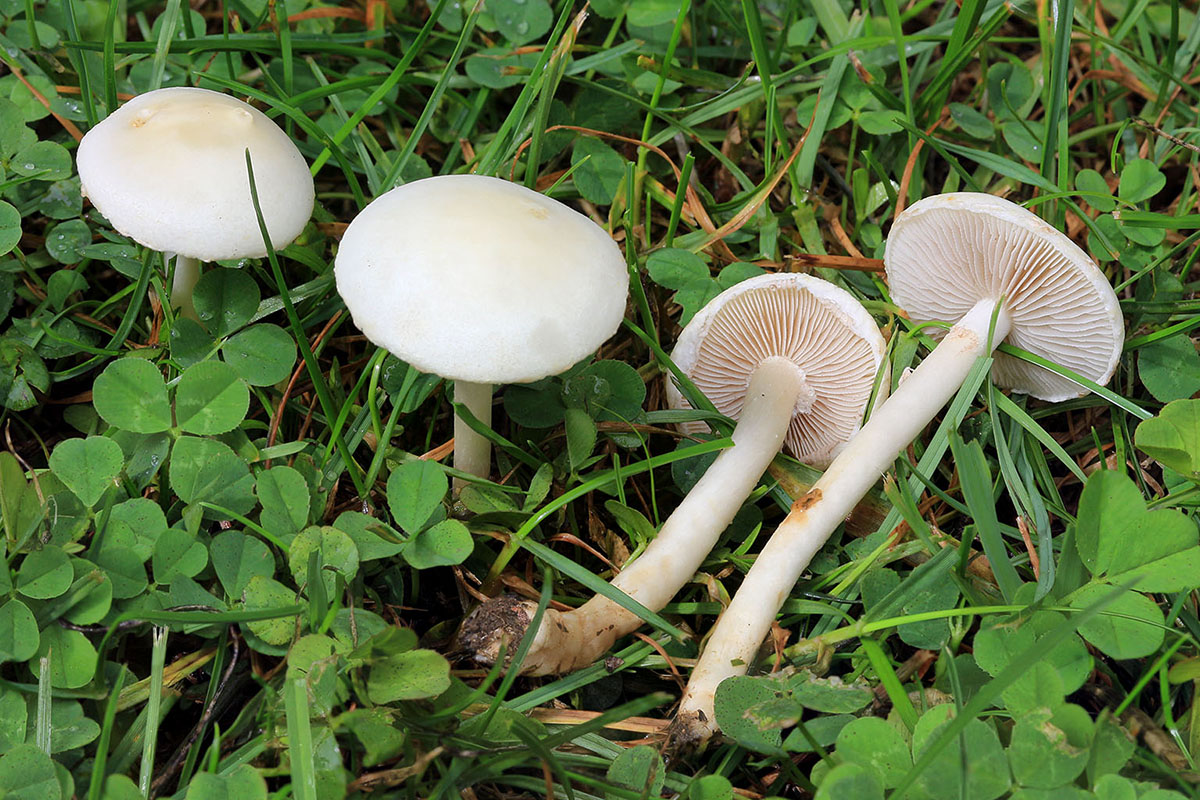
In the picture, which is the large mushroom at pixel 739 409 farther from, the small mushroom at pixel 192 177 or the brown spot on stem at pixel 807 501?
the small mushroom at pixel 192 177

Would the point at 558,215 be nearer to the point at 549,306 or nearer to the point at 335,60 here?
the point at 549,306

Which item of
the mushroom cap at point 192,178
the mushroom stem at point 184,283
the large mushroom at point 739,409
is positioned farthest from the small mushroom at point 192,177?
the large mushroom at point 739,409

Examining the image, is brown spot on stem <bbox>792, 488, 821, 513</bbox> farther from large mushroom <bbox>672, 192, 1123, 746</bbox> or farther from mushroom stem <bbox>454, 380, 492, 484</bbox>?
mushroom stem <bbox>454, 380, 492, 484</bbox>

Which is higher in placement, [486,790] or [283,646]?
[283,646]

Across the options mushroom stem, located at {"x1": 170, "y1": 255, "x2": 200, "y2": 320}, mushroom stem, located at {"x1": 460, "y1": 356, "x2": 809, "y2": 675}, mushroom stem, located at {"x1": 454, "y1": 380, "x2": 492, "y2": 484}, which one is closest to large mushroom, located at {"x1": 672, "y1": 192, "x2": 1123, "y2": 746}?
mushroom stem, located at {"x1": 460, "y1": 356, "x2": 809, "y2": 675}

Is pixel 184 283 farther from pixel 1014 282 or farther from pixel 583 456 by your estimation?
pixel 1014 282

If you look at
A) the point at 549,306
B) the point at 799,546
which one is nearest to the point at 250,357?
the point at 549,306

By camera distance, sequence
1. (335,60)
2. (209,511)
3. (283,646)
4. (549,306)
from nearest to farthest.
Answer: (549,306) → (283,646) → (209,511) → (335,60)

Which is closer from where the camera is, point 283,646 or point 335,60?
point 283,646
